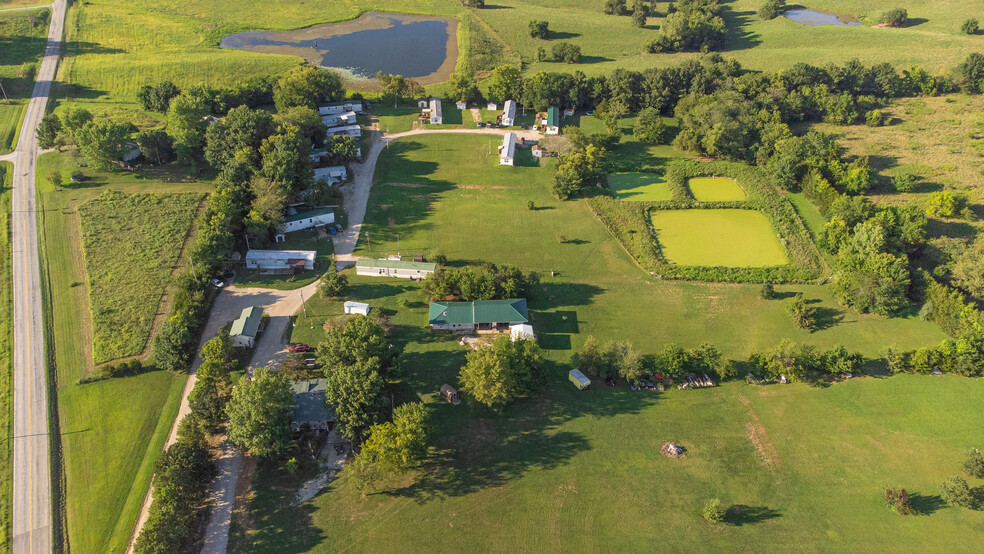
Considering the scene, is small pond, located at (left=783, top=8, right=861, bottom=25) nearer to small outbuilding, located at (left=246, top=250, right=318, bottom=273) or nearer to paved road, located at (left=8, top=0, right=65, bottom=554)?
small outbuilding, located at (left=246, top=250, right=318, bottom=273)

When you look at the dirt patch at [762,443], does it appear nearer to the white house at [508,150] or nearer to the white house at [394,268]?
the white house at [394,268]

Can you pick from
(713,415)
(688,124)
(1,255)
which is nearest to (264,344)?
(1,255)

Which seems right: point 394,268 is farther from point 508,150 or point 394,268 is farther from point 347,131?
point 347,131

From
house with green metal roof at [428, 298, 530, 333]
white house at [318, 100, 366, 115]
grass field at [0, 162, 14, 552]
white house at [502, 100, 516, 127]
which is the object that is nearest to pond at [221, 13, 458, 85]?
white house at [318, 100, 366, 115]

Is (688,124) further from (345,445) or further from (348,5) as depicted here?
(348,5)

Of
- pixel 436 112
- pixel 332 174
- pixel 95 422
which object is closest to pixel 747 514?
pixel 95 422
